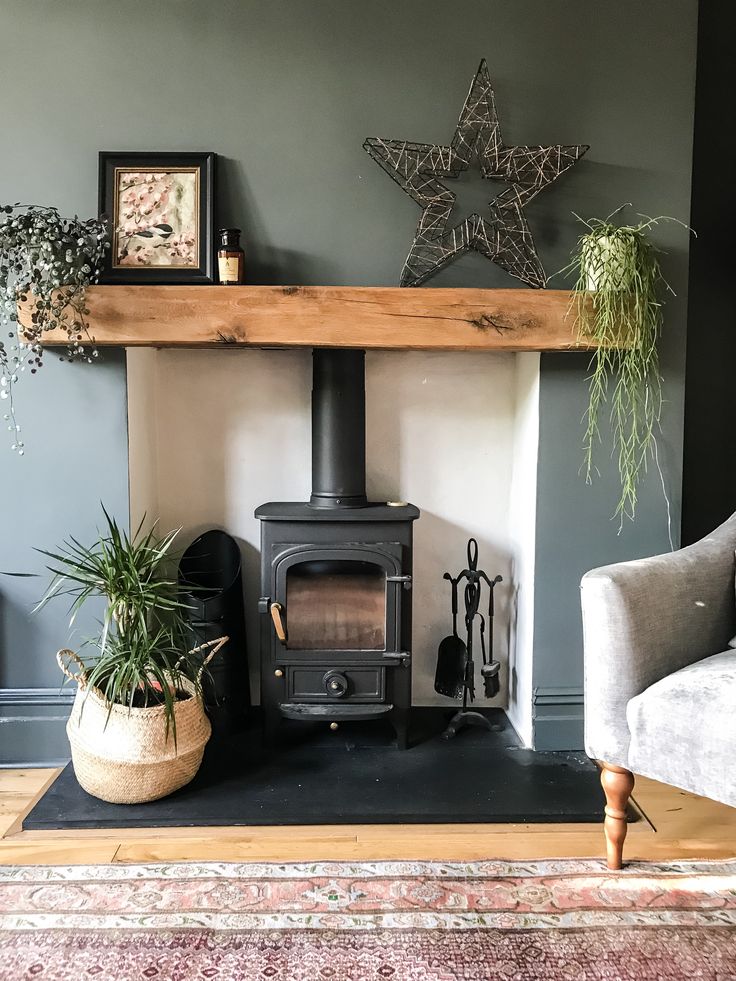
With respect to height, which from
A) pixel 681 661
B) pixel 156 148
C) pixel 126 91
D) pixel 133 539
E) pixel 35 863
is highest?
pixel 126 91

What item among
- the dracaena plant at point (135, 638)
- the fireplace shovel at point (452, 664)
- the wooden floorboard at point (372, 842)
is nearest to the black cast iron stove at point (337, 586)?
the fireplace shovel at point (452, 664)

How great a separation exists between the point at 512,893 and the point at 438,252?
1729 mm

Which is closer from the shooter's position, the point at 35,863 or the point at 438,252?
the point at 35,863

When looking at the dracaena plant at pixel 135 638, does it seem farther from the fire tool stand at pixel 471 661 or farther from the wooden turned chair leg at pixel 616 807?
the wooden turned chair leg at pixel 616 807

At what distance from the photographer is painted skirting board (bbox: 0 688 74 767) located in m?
2.44

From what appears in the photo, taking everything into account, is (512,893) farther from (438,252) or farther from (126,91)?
(126,91)

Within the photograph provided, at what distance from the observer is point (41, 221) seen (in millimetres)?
2109

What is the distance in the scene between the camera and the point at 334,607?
8.32ft

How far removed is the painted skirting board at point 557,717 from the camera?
2.51 metres

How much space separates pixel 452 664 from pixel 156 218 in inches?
66.6

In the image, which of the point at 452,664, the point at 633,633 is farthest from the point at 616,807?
the point at 452,664

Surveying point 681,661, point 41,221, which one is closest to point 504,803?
point 681,661

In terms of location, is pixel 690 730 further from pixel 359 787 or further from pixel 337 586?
pixel 337 586

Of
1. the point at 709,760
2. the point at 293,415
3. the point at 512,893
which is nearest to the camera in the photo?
the point at 709,760
